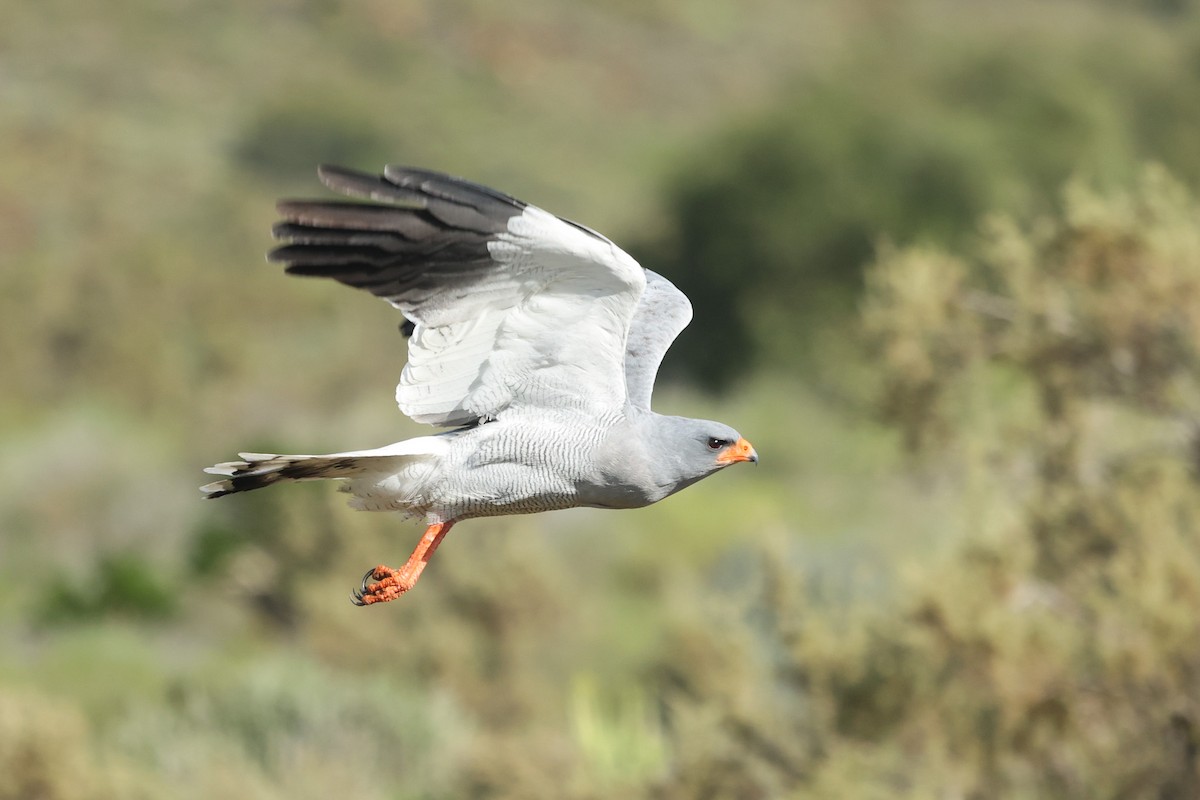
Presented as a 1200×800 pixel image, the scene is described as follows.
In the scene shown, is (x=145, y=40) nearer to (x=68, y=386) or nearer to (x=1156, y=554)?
(x=68, y=386)

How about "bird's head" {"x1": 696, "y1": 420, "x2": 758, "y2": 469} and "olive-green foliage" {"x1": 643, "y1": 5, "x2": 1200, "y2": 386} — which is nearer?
"bird's head" {"x1": 696, "y1": 420, "x2": 758, "y2": 469}

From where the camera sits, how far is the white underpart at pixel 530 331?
241 inches

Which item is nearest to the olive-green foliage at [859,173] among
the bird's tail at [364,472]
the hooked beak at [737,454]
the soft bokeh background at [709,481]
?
the soft bokeh background at [709,481]

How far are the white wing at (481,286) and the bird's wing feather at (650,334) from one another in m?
0.33

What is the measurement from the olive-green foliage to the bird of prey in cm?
2448

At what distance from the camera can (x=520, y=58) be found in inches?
2461

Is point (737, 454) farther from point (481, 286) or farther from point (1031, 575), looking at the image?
point (1031, 575)

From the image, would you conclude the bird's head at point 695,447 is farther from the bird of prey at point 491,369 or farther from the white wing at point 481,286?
the white wing at point 481,286

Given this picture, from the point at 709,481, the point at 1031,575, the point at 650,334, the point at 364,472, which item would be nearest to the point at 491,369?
the point at 364,472

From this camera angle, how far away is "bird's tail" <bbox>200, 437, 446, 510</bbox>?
19.9ft

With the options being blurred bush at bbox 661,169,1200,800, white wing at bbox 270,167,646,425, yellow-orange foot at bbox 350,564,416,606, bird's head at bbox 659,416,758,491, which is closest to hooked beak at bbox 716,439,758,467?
bird's head at bbox 659,416,758,491

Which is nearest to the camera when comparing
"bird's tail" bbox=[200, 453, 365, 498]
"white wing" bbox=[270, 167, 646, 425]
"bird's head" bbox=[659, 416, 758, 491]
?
"bird's tail" bbox=[200, 453, 365, 498]

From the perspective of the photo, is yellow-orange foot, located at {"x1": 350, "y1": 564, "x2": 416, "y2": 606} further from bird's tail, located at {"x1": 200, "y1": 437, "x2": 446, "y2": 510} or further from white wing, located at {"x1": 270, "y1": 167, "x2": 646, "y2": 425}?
white wing, located at {"x1": 270, "y1": 167, "x2": 646, "y2": 425}

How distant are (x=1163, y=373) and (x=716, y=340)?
21.5 metres
